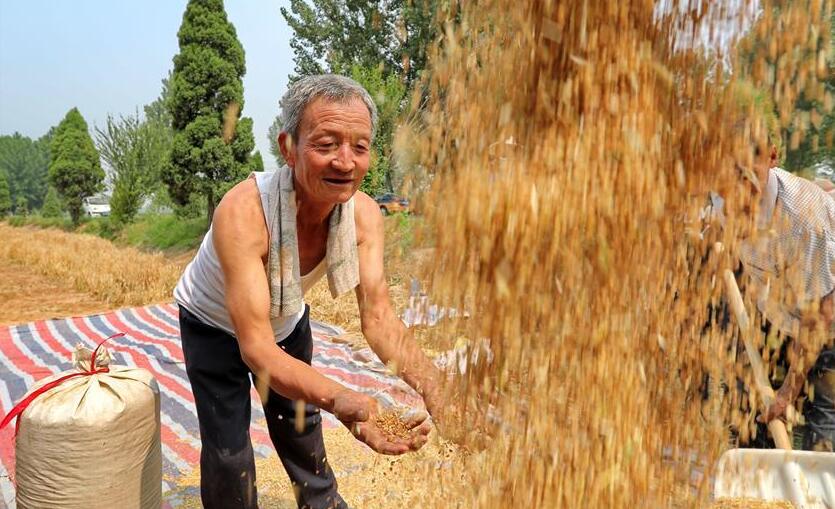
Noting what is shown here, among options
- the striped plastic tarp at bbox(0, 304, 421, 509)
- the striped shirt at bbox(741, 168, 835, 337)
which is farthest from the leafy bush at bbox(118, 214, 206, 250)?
the striped shirt at bbox(741, 168, 835, 337)

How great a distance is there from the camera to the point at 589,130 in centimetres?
143

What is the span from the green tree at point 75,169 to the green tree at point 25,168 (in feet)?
190

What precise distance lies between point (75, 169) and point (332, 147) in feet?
80.0

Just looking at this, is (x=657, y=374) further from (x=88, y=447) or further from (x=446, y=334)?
(x=88, y=447)

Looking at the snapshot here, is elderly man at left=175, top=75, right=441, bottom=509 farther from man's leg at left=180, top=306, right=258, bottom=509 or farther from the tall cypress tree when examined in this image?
the tall cypress tree

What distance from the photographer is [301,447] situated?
2.13 meters

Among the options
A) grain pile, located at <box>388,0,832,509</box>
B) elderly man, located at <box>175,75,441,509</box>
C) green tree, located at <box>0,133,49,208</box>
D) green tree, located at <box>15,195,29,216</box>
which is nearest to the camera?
grain pile, located at <box>388,0,832,509</box>

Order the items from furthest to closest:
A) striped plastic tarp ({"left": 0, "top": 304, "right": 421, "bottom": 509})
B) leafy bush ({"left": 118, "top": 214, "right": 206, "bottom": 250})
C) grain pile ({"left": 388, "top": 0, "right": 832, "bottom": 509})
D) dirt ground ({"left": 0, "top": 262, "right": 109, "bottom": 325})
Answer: leafy bush ({"left": 118, "top": 214, "right": 206, "bottom": 250})
dirt ground ({"left": 0, "top": 262, "right": 109, "bottom": 325})
striped plastic tarp ({"left": 0, "top": 304, "right": 421, "bottom": 509})
grain pile ({"left": 388, "top": 0, "right": 832, "bottom": 509})

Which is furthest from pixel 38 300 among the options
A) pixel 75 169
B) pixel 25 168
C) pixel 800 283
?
pixel 25 168

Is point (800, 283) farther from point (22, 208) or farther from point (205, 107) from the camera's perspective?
point (22, 208)

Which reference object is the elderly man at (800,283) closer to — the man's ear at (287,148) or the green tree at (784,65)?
the green tree at (784,65)

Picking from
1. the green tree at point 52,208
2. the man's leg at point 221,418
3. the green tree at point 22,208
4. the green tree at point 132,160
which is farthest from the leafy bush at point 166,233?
the green tree at point 22,208

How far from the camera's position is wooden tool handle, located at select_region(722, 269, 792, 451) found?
2.30 meters

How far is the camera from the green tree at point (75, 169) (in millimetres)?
22812
